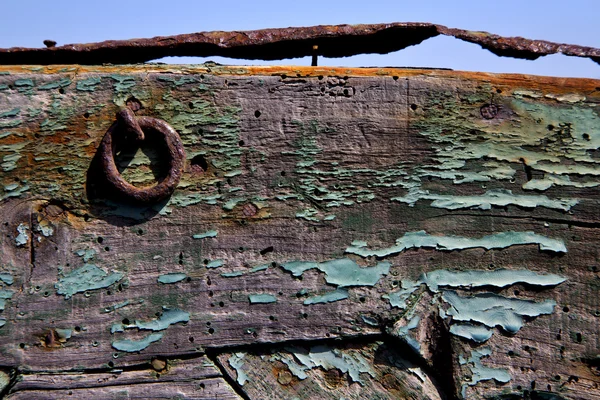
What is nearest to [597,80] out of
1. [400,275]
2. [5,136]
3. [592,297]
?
[592,297]

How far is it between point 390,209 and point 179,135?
2.12 ft

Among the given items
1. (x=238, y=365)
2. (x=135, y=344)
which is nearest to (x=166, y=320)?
(x=135, y=344)

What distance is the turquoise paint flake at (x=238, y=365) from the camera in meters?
1.74

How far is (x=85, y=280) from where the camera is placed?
1717 millimetres

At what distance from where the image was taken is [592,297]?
5.89 ft

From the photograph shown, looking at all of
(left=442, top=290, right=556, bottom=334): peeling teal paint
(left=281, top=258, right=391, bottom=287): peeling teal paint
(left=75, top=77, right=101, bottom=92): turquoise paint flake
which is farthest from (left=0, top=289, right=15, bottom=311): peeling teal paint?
(left=442, top=290, right=556, bottom=334): peeling teal paint

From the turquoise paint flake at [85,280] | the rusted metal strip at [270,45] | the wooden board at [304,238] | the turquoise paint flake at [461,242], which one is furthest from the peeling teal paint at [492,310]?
the turquoise paint flake at [85,280]

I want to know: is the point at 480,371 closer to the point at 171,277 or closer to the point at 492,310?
the point at 492,310

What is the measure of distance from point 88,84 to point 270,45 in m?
0.54

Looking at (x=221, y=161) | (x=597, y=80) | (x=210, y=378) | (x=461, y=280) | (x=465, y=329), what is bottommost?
(x=210, y=378)

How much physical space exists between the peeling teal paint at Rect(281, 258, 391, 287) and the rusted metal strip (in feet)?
2.11

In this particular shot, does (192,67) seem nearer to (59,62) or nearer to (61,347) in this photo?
(59,62)

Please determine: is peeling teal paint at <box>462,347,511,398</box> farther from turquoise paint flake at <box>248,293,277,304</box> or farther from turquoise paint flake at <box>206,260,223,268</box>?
turquoise paint flake at <box>206,260,223,268</box>

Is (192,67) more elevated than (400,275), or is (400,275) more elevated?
(192,67)
